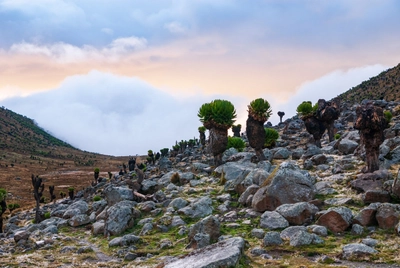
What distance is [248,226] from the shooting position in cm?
1480

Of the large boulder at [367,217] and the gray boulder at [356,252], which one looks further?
the large boulder at [367,217]

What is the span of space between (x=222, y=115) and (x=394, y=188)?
15.8 meters

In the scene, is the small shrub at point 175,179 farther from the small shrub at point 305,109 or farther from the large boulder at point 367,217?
the large boulder at point 367,217

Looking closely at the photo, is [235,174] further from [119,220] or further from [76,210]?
[76,210]

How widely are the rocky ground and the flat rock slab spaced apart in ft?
0.10

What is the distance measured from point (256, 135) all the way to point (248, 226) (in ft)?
47.2

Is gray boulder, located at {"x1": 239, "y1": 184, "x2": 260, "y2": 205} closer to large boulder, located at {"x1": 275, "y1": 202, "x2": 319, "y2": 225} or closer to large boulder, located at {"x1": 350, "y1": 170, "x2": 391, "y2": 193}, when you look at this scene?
large boulder, located at {"x1": 275, "y1": 202, "x2": 319, "y2": 225}

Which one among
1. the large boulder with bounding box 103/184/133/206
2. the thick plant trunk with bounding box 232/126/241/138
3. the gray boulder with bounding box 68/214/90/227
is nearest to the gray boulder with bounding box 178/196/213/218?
the large boulder with bounding box 103/184/133/206

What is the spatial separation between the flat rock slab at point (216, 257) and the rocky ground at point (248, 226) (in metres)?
0.03

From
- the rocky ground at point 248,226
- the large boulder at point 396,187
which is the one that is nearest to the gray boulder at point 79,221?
the rocky ground at point 248,226

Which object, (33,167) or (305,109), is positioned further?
(33,167)

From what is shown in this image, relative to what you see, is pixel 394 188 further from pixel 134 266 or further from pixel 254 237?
pixel 134 266

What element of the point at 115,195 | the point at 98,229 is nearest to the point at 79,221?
the point at 115,195

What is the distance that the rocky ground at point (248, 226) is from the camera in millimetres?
10656
